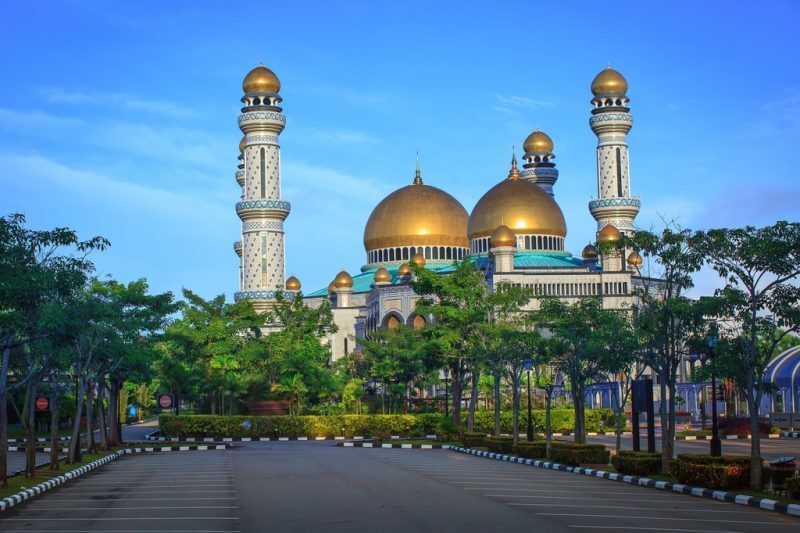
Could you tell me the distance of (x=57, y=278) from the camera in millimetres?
24266

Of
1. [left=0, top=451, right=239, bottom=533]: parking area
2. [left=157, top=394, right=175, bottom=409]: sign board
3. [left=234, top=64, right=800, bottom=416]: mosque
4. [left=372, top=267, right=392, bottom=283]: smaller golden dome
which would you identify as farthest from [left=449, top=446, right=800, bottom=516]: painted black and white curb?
[left=372, top=267, right=392, bottom=283]: smaller golden dome

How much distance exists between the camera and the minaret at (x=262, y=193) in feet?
305

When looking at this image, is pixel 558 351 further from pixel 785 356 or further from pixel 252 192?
pixel 252 192

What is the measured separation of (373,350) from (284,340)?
491 cm

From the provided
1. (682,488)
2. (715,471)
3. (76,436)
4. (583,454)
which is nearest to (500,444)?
(583,454)

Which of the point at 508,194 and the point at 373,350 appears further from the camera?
the point at 508,194

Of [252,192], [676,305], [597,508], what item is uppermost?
[252,192]

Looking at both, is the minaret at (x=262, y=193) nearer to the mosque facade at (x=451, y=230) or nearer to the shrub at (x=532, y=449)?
the mosque facade at (x=451, y=230)

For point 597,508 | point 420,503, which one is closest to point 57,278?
point 420,503

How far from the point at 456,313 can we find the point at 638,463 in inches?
867

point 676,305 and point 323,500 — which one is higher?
point 676,305

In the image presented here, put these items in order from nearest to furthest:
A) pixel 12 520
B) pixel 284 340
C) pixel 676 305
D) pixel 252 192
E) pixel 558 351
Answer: pixel 12 520, pixel 676 305, pixel 558 351, pixel 284 340, pixel 252 192

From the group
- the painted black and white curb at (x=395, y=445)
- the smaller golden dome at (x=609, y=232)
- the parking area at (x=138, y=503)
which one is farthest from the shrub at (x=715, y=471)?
the smaller golden dome at (x=609, y=232)

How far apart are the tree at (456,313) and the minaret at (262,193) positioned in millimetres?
40694
